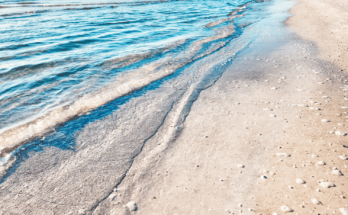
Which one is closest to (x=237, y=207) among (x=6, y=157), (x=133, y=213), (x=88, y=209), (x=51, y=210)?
(x=133, y=213)

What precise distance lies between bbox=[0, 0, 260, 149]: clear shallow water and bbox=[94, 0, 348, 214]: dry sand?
2.35 meters

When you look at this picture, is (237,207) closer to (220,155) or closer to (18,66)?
(220,155)

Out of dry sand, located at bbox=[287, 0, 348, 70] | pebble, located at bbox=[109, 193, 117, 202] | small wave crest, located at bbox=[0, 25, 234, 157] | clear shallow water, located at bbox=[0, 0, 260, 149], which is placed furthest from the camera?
dry sand, located at bbox=[287, 0, 348, 70]

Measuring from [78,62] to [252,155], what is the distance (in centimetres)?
696

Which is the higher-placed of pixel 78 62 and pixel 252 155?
pixel 78 62

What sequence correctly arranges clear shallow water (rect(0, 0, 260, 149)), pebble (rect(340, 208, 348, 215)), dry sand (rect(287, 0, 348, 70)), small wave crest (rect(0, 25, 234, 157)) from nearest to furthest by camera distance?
pebble (rect(340, 208, 348, 215))
small wave crest (rect(0, 25, 234, 157))
clear shallow water (rect(0, 0, 260, 149))
dry sand (rect(287, 0, 348, 70))

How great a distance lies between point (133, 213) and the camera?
2639 mm

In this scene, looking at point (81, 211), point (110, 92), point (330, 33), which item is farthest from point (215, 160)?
point (330, 33)

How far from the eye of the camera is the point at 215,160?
338 cm

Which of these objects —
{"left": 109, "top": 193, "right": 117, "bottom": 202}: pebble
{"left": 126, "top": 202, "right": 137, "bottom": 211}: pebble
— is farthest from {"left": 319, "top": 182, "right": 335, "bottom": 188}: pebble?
{"left": 109, "top": 193, "right": 117, "bottom": 202}: pebble

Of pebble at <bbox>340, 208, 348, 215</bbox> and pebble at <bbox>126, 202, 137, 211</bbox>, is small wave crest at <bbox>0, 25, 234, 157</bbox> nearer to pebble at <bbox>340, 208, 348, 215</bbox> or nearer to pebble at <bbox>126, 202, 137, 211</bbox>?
pebble at <bbox>126, 202, 137, 211</bbox>

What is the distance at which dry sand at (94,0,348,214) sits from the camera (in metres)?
2.68

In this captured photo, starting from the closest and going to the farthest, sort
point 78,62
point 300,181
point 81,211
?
1. point 81,211
2. point 300,181
3. point 78,62

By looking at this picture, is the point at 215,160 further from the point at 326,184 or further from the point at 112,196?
the point at 112,196
